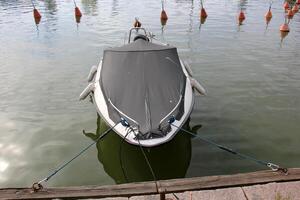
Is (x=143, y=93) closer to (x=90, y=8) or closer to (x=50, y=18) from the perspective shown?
(x=50, y=18)

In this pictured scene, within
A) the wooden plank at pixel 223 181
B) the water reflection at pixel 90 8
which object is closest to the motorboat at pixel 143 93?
the wooden plank at pixel 223 181

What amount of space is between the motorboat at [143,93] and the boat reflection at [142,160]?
0.67 metres

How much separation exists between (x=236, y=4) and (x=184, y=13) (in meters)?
10.7

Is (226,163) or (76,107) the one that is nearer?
(226,163)

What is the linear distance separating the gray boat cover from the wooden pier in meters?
1.59

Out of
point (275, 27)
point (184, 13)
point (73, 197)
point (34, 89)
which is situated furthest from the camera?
point (184, 13)

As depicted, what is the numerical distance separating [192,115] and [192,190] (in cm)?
536

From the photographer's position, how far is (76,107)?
10867 millimetres

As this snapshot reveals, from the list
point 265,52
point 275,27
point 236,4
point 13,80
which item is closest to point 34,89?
point 13,80

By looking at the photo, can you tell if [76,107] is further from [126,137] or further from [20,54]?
[20,54]

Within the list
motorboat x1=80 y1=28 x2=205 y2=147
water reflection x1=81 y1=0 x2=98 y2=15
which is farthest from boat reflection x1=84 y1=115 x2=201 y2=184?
water reflection x1=81 y1=0 x2=98 y2=15

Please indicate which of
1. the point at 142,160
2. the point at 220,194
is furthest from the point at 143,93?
the point at 220,194

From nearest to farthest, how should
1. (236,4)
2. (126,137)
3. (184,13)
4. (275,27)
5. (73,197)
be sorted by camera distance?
(73,197) → (126,137) → (275,27) → (184,13) → (236,4)

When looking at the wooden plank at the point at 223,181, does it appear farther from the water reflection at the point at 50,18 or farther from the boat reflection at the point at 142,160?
the water reflection at the point at 50,18
